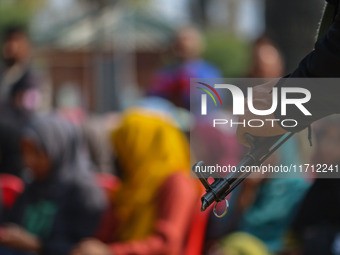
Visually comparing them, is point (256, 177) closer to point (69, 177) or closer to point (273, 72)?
point (69, 177)

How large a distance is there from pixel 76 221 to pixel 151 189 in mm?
446

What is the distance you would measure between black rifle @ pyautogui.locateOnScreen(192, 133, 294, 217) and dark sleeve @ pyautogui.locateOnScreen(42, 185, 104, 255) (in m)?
1.91

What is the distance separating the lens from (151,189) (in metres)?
3.87

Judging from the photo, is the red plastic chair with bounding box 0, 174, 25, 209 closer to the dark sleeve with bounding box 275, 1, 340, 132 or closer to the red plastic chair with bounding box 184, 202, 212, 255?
the red plastic chair with bounding box 184, 202, 212, 255

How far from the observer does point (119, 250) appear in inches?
148

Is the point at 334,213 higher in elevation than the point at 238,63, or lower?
higher

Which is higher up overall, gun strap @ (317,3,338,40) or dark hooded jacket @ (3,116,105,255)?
gun strap @ (317,3,338,40)

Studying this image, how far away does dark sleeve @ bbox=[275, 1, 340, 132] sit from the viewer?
198 centimetres

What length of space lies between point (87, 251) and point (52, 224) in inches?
13.7

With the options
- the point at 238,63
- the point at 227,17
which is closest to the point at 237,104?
the point at 238,63

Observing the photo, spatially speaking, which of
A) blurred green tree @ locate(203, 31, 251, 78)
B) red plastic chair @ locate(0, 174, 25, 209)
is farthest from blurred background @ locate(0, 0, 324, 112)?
red plastic chair @ locate(0, 174, 25, 209)

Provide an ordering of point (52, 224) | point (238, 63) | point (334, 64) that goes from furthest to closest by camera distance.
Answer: point (238, 63), point (52, 224), point (334, 64)

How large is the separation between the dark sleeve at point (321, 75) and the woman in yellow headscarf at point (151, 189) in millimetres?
1684

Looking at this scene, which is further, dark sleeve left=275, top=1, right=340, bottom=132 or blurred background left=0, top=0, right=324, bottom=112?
blurred background left=0, top=0, right=324, bottom=112
